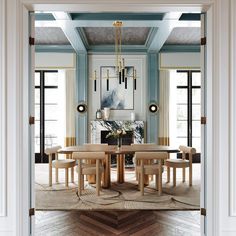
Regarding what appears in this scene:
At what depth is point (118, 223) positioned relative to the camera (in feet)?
11.1

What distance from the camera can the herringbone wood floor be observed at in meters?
3.10

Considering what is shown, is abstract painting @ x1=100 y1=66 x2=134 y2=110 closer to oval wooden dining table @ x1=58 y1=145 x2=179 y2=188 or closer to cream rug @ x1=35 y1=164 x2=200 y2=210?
oval wooden dining table @ x1=58 y1=145 x2=179 y2=188

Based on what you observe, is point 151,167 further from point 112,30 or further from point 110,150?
point 112,30

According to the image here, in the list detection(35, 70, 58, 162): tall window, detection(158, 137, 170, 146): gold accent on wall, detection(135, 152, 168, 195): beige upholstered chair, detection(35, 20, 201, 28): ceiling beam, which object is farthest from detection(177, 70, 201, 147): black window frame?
detection(35, 70, 58, 162): tall window

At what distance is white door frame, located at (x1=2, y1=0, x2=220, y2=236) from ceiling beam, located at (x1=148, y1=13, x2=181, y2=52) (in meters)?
2.12

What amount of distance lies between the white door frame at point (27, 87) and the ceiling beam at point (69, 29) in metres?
2.05

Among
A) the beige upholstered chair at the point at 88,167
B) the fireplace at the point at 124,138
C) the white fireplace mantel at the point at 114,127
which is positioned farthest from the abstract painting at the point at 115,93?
the beige upholstered chair at the point at 88,167

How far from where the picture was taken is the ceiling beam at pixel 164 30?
4676 mm

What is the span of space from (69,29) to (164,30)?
1853mm
